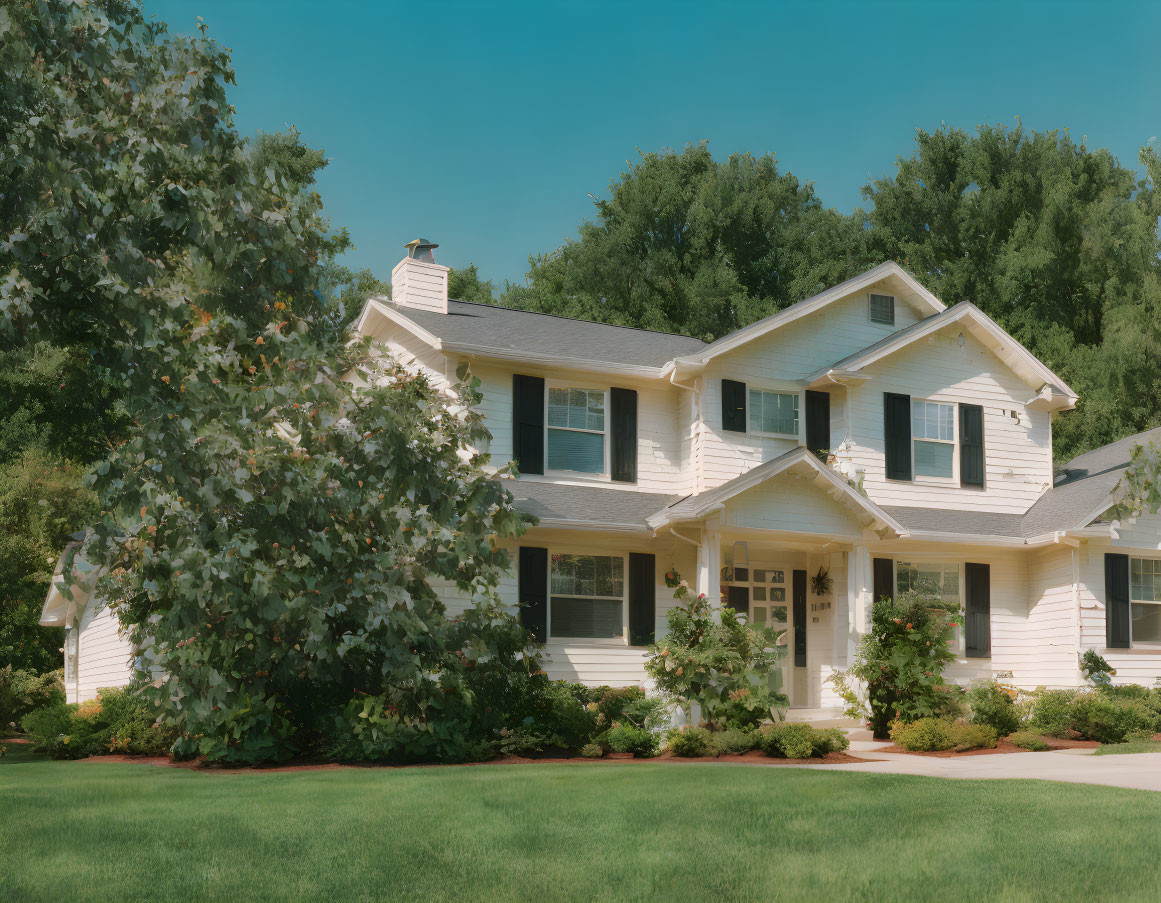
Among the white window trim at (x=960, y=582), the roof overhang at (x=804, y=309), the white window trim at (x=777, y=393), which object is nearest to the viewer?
the roof overhang at (x=804, y=309)

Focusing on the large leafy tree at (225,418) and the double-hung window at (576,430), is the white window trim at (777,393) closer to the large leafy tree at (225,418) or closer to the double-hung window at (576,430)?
the double-hung window at (576,430)

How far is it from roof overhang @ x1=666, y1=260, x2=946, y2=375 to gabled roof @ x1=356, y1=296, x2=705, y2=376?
2.31 feet

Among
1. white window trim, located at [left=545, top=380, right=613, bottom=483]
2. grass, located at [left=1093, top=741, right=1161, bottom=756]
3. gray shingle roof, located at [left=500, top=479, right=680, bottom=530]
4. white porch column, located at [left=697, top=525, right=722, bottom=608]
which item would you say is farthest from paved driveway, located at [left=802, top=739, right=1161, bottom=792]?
white window trim, located at [left=545, top=380, right=613, bottom=483]

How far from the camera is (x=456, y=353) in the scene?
1748cm

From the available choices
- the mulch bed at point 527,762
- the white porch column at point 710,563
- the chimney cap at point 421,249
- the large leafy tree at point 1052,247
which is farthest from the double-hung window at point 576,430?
the large leafy tree at point 1052,247

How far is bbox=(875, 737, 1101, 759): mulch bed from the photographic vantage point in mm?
15245

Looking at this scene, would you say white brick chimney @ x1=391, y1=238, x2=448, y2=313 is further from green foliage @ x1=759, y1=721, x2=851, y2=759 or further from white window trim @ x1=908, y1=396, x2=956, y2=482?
green foliage @ x1=759, y1=721, x2=851, y2=759

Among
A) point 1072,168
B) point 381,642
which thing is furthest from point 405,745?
point 1072,168

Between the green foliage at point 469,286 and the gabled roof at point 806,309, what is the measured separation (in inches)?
934

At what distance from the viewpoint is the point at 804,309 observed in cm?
1981

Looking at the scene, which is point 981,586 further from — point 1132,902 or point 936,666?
point 1132,902

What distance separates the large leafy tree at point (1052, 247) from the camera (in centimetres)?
2900

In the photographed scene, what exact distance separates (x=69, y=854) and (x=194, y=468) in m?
3.14

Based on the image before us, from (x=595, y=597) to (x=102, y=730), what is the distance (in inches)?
320
